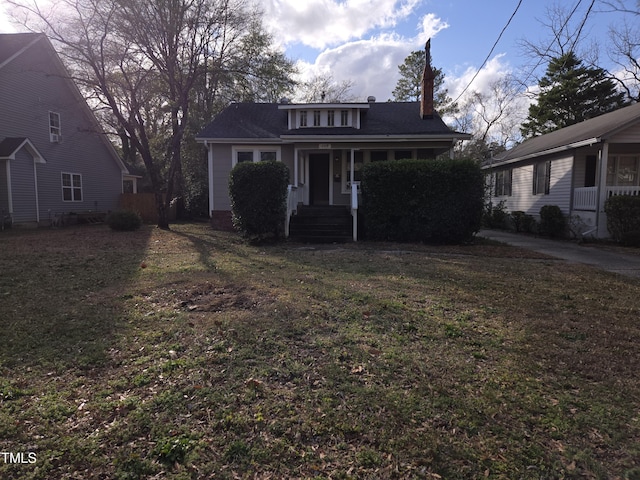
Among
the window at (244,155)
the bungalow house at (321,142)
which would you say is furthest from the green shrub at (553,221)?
the window at (244,155)

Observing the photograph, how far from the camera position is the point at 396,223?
11.7 metres

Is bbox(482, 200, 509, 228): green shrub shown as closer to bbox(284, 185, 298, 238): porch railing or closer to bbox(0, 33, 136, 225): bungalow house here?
bbox(284, 185, 298, 238): porch railing

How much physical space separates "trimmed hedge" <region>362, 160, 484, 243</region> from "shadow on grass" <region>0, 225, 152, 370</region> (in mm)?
6686

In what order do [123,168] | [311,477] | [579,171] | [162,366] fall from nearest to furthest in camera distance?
[311,477]
[162,366]
[579,171]
[123,168]

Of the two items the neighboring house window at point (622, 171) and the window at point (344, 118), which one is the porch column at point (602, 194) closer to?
the neighboring house window at point (622, 171)

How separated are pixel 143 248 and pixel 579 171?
1548cm

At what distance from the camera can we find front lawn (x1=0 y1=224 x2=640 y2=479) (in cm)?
231

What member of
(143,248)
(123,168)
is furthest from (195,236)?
(123,168)

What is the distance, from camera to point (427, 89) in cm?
1623

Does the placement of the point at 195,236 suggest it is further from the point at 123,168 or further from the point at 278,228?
the point at 123,168

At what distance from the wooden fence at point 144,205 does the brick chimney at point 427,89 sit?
1428cm

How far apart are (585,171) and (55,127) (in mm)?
23160

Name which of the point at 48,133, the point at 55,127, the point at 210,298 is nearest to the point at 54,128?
the point at 55,127

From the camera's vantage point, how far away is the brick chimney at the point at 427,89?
16.0 meters
